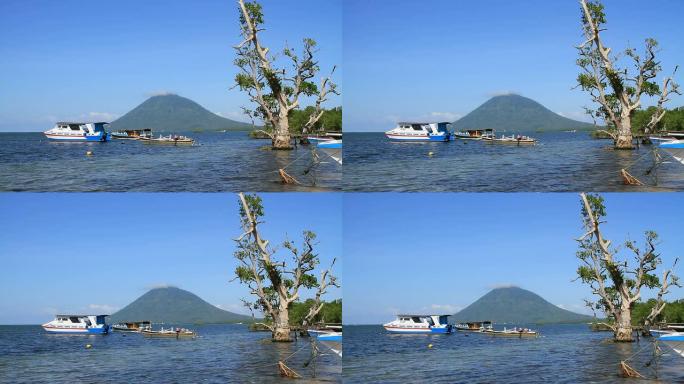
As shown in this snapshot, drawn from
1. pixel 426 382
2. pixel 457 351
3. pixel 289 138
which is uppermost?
pixel 289 138

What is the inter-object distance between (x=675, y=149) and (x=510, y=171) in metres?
6.29

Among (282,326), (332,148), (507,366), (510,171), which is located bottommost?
(507,366)

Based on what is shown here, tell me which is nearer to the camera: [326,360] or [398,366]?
[326,360]

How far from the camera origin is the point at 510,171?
29.5 meters

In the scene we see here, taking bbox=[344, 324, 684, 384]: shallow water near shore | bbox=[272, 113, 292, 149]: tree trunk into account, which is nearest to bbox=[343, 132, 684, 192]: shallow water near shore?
bbox=[272, 113, 292, 149]: tree trunk

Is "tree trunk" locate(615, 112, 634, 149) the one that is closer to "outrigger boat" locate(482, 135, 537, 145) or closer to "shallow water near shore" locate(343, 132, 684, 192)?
"shallow water near shore" locate(343, 132, 684, 192)

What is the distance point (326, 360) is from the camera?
2425 centimetres

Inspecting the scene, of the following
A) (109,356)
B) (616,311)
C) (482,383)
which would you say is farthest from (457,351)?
(109,356)

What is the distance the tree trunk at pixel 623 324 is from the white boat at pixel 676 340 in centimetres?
586

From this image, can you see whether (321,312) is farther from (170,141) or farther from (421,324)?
(421,324)

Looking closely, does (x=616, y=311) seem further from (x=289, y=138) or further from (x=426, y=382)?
(x=289, y=138)

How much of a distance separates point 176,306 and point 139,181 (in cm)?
17314

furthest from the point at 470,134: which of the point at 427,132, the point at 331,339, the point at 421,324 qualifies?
the point at 331,339

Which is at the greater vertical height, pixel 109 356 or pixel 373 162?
pixel 373 162
